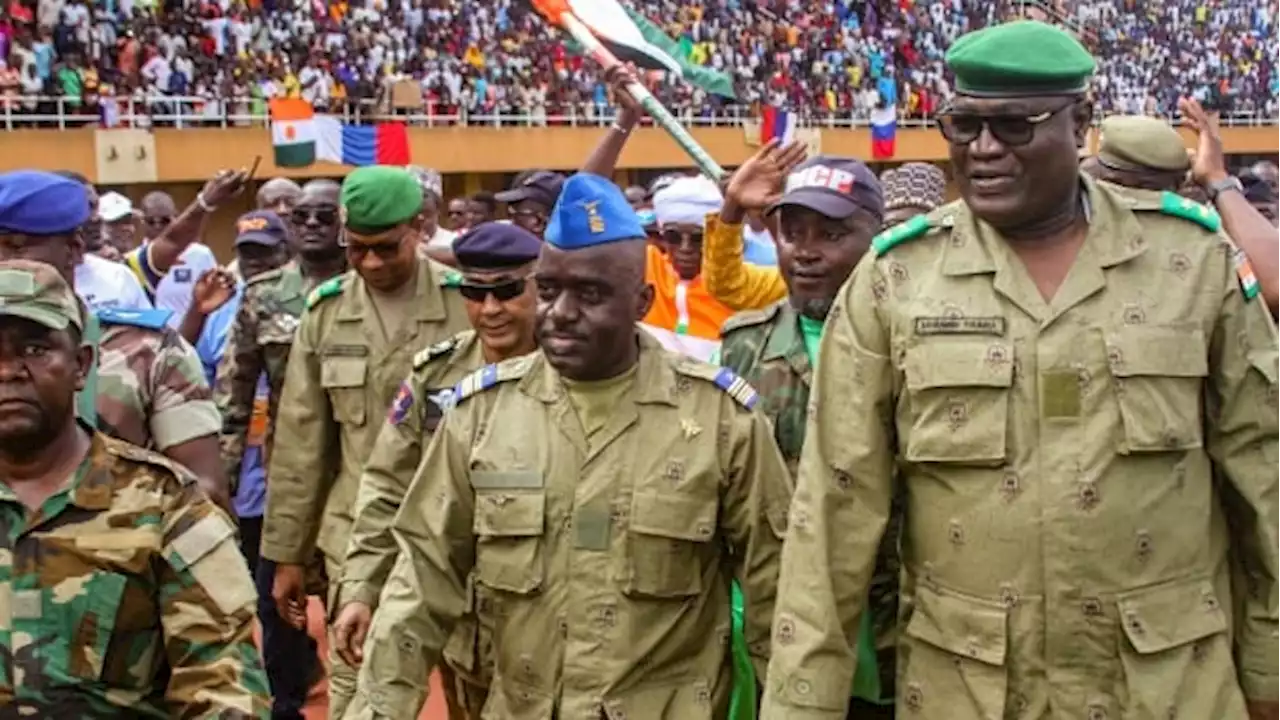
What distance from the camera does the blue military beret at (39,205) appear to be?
3.92 m

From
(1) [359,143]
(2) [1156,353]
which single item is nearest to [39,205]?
(2) [1156,353]

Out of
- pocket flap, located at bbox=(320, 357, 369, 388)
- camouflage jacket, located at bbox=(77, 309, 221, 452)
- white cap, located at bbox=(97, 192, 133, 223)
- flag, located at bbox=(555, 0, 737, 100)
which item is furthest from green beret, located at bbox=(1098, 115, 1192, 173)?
white cap, located at bbox=(97, 192, 133, 223)

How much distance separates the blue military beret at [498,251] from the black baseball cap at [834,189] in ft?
2.73

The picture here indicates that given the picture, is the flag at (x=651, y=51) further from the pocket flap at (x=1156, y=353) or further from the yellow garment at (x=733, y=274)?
the pocket flap at (x=1156, y=353)

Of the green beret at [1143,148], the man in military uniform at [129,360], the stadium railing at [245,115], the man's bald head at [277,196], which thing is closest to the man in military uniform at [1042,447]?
the green beret at [1143,148]

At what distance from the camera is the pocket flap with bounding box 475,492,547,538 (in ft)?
10.7

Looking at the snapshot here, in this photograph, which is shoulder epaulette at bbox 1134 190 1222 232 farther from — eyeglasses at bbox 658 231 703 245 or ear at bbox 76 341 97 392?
eyeglasses at bbox 658 231 703 245

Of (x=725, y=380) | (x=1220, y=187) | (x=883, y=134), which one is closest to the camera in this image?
(x=725, y=380)

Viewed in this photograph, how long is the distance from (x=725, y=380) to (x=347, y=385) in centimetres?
189

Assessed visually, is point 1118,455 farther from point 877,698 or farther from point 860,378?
point 877,698

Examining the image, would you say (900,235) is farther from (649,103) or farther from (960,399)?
(649,103)

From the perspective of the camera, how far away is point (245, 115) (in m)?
19.6

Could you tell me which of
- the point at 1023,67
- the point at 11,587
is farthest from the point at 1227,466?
the point at 11,587

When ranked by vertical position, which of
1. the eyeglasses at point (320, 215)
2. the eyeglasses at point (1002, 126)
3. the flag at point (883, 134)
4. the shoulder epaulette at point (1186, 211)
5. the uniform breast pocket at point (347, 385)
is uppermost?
the eyeglasses at point (1002, 126)
